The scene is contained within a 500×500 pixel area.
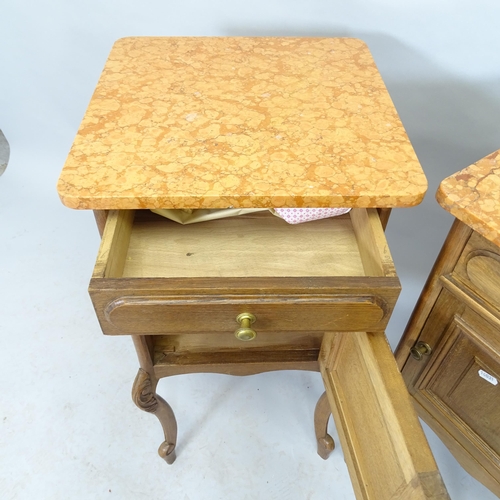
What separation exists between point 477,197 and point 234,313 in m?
0.36

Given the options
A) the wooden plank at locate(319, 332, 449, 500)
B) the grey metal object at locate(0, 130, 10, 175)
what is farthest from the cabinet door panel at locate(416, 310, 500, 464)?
the grey metal object at locate(0, 130, 10, 175)

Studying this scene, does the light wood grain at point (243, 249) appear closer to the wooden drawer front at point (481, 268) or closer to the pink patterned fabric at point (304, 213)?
the pink patterned fabric at point (304, 213)

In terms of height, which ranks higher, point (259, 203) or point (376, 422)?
point (259, 203)

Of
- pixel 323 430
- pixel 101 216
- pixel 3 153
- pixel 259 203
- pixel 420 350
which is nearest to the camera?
pixel 259 203

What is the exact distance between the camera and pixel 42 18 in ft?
3.52

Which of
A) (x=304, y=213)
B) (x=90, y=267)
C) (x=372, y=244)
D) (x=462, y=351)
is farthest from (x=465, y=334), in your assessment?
(x=90, y=267)

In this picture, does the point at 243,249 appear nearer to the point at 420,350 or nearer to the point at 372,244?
the point at 372,244

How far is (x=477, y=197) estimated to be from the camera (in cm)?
61

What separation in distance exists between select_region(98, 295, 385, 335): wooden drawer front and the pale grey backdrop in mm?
593

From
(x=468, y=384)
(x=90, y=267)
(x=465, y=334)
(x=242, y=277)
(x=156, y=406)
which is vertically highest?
(x=242, y=277)

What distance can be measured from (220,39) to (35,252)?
38.0 inches

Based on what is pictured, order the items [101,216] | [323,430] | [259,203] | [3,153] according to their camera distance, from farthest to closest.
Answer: [3,153] < [323,430] < [101,216] < [259,203]

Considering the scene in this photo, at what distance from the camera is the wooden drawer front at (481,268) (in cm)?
62

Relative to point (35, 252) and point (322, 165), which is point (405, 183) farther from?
point (35, 252)
